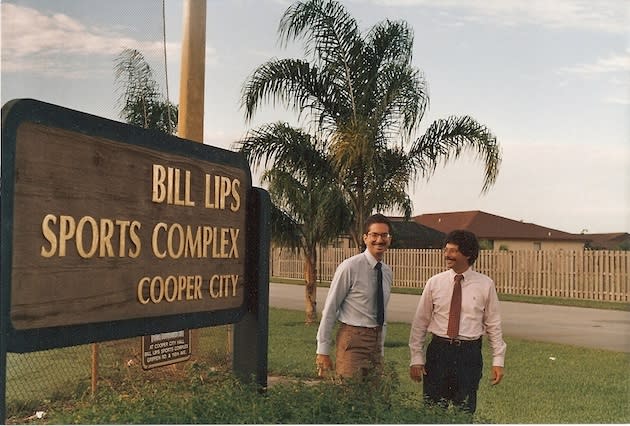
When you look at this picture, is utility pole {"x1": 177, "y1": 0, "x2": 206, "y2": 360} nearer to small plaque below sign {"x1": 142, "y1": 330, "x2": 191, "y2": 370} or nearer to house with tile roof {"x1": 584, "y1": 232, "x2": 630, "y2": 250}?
small plaque below sign {"x1": 142, "y1": 330, "x2": 191, "y2": 370}

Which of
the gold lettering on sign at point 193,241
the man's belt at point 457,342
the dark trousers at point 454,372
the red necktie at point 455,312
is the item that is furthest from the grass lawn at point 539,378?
the gold lettering on sign at point 193,241

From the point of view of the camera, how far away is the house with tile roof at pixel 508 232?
40.6m

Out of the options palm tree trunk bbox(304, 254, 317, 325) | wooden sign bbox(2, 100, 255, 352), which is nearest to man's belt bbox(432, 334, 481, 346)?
wooden sign bbox(2, 100, 255, 352)

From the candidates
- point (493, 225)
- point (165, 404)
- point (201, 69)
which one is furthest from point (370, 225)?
point (493, 225)

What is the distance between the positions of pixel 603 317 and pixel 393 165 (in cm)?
719

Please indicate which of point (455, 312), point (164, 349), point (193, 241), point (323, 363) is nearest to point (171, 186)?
point (193, 241)

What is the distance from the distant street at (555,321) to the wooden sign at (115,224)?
31.6 ft

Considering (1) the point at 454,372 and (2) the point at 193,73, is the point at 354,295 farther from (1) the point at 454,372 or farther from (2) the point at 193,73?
(2) the point at 193,73

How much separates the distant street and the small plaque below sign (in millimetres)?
7367

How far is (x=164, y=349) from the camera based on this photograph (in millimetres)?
7543

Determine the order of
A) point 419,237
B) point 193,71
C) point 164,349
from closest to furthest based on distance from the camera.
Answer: point 164,349
point 193,71
point 419,237

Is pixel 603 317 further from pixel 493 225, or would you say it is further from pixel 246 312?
pixel 493 225

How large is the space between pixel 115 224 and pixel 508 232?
38338mm

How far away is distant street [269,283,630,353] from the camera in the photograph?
548 inches
